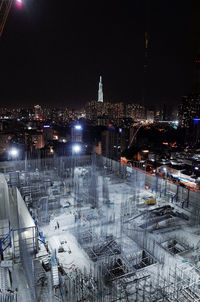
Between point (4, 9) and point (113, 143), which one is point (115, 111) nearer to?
point (113, 143)

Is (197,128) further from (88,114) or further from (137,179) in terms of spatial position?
(88,114)

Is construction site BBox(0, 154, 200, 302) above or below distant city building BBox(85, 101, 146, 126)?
below

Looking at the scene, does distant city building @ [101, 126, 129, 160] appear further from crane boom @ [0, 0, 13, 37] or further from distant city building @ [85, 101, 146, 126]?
distant city building @ [85, 101, 146, 126]

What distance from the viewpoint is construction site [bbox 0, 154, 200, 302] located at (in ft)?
10.2

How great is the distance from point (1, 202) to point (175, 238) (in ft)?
15.3

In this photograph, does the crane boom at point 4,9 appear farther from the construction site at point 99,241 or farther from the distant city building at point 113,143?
the distant city building at point 113,143

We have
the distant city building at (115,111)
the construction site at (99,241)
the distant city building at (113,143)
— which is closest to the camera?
the construction site at (99,241)

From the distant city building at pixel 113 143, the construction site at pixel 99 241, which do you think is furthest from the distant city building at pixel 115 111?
the construction site at pixel 99 241

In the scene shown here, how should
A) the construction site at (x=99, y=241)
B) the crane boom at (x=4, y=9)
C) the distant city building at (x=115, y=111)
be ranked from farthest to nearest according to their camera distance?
the distant city building at (x=115, y=111) → the crane boom at (x=4, y=9) → the construction site at (x=99, y=241)

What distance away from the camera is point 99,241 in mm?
4379

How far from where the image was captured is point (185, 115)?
43.2 m

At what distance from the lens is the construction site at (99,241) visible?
312 centimetres

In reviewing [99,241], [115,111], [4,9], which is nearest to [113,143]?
[4,9]

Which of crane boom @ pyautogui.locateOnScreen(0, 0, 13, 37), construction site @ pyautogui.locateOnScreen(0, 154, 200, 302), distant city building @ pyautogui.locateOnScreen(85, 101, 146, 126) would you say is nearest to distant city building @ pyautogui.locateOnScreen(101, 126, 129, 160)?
construction site @ pyautogui.locateOnScreen(0, 154, 200, 302)
